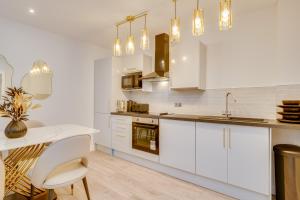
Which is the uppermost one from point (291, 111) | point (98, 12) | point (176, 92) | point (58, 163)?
point (98, 12)

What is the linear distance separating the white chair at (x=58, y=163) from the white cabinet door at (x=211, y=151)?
5.03ft

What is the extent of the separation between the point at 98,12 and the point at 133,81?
1443 mm

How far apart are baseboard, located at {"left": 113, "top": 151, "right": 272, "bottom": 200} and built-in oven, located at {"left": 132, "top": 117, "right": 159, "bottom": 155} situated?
0.27 meters

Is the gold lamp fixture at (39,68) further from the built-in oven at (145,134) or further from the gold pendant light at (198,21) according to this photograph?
the gold pendant light at (198,21)

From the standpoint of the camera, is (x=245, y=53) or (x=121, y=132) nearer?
(x=245, y=53)

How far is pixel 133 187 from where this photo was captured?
2.37m

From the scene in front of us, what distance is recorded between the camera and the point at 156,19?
116 inches

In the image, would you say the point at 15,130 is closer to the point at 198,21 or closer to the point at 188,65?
the point at 198,21

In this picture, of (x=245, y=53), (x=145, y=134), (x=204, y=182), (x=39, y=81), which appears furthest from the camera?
(x=39, y=81)

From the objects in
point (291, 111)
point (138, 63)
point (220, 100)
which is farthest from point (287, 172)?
point (138, 63)

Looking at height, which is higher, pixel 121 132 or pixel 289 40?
pixel 289 40

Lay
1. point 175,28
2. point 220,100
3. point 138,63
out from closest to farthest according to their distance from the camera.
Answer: point 175,28 < point 220,100 < point 138,63

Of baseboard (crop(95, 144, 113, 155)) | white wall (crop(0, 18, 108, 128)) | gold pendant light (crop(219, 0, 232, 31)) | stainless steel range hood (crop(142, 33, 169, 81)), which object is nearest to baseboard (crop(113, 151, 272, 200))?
baseboard (crop(95, 144, 113, 155))

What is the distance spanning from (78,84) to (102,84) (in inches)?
21.8
